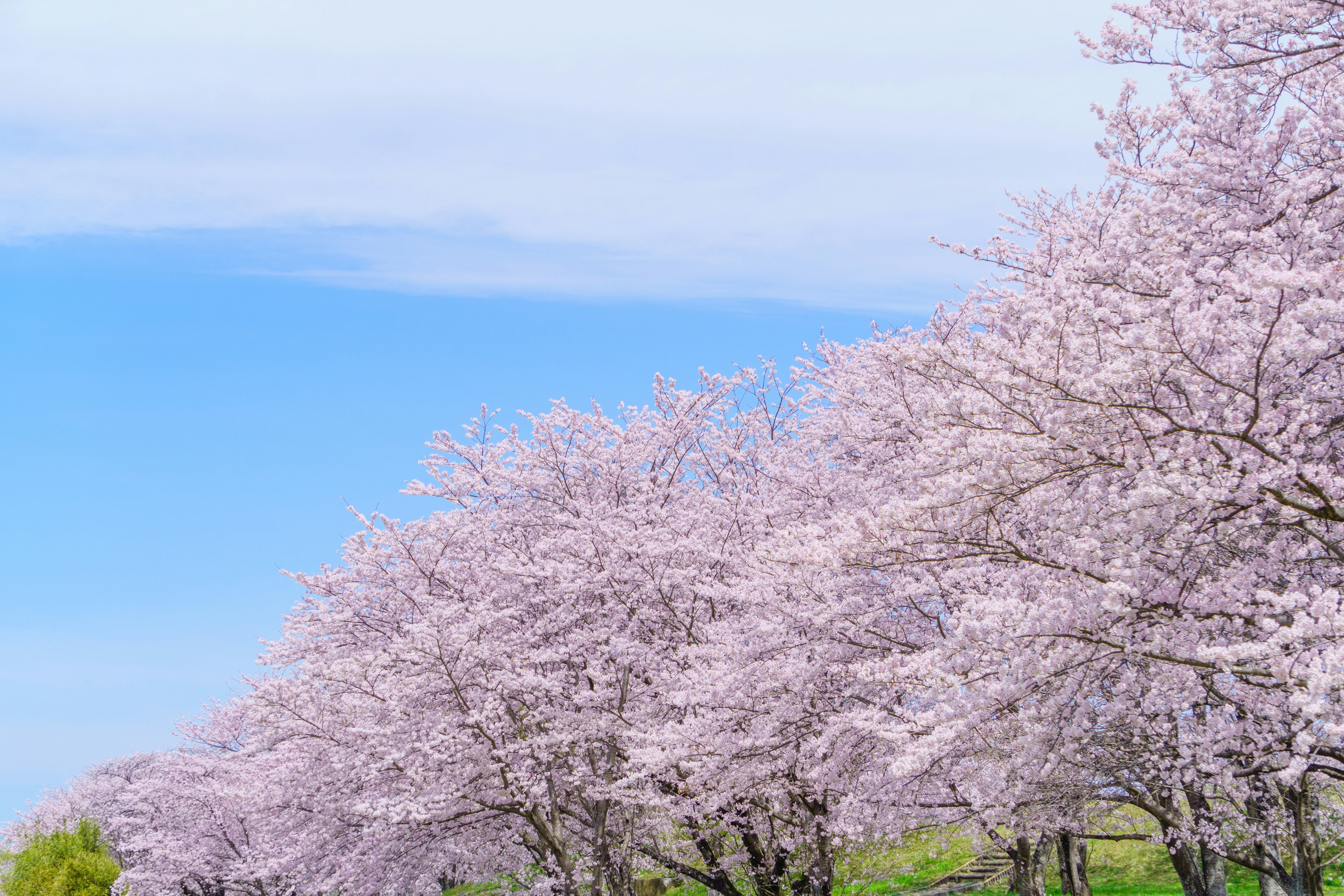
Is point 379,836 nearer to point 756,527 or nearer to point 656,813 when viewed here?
point 656,813

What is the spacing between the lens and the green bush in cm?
3158

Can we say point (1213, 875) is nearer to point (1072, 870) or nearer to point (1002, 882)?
point (1072, 870)

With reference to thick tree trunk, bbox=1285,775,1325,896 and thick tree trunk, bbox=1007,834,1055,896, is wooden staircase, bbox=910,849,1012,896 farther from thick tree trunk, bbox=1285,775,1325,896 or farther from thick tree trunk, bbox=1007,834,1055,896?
thick tree trunk, bbox=1285,775,1325,896

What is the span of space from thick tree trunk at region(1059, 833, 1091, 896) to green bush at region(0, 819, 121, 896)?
28353mm

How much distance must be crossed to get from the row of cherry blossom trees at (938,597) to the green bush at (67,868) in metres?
15.1

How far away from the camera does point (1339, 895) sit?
17391mm

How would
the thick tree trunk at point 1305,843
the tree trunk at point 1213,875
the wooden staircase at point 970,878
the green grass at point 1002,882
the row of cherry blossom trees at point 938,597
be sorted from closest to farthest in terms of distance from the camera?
the row of cherry blossom trees at point 938,597, the thick tree trunk at point 1305,843, the tree trunk at point 1213,875, the green grass at point 1002,882, the wooden staircase at point 970,878

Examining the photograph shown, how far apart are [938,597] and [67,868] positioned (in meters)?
33.0

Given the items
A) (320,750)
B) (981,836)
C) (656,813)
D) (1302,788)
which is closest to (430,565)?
(320,750)

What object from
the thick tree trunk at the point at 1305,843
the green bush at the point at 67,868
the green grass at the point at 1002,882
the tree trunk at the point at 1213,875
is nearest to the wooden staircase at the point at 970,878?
the green grass at the point at 1002,882

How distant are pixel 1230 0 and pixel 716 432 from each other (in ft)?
38.5

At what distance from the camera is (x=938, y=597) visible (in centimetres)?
1163

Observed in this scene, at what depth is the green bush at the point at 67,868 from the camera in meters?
31.6

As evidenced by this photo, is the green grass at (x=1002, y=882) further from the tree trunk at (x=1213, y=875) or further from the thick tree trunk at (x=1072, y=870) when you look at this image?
the tree trunk at (x=1213, y=875)
